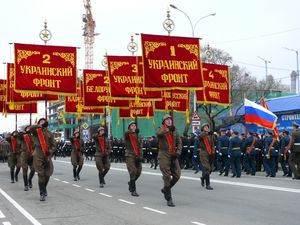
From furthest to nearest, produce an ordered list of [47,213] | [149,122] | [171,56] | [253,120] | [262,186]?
[149,122], [253,120], [171,56], [262,186], [47,213]

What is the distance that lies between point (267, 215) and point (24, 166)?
8.64m

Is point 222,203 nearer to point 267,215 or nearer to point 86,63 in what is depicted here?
point 267,215

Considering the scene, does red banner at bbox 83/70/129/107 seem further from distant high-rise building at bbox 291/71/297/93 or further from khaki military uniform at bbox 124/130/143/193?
distant high-rise building at bbox 291/71/297/93

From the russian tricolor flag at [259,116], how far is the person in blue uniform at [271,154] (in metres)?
0.80

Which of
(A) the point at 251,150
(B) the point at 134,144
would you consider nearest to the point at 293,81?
(A) the point at 251,150

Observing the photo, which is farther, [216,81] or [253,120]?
[216,81]

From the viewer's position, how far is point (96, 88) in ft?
84.3

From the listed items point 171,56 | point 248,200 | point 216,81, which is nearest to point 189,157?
point 216,81

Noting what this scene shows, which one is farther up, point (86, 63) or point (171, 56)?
point (86, 63)

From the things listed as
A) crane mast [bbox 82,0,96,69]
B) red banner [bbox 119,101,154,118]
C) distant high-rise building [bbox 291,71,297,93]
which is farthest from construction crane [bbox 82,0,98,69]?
red banner [bbox 119,101,154,118]

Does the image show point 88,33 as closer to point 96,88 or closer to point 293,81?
point 293,81

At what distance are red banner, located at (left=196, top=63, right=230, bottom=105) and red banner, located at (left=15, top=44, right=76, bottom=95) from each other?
6473mm

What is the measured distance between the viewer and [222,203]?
1097 cm

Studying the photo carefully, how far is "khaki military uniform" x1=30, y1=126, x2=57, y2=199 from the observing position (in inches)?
483
